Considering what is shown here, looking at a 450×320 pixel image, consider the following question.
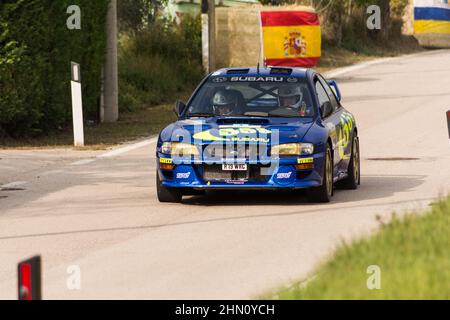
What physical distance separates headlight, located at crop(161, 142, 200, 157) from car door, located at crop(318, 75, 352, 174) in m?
1.85

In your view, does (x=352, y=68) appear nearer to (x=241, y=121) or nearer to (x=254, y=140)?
(x=241, y=121)

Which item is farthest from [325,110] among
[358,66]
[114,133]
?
[358,66]

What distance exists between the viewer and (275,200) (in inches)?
631

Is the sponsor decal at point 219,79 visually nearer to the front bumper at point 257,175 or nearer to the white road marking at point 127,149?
the front bumper at point 257,175

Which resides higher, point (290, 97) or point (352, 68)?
point (290, 97)

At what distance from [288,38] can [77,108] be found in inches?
607

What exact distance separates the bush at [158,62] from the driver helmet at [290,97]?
12875 millimetres

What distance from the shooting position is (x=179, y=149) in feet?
50.6

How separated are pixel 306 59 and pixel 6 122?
665 inches

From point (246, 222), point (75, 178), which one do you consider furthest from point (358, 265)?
point (75, 178)

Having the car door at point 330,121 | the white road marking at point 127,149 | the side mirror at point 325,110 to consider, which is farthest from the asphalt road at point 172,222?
the side mirror at point 325,110

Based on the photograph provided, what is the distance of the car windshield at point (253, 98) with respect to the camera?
639 inches

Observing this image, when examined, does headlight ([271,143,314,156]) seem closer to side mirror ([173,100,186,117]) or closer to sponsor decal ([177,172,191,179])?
sponsor decal ([177,172,191,179])
